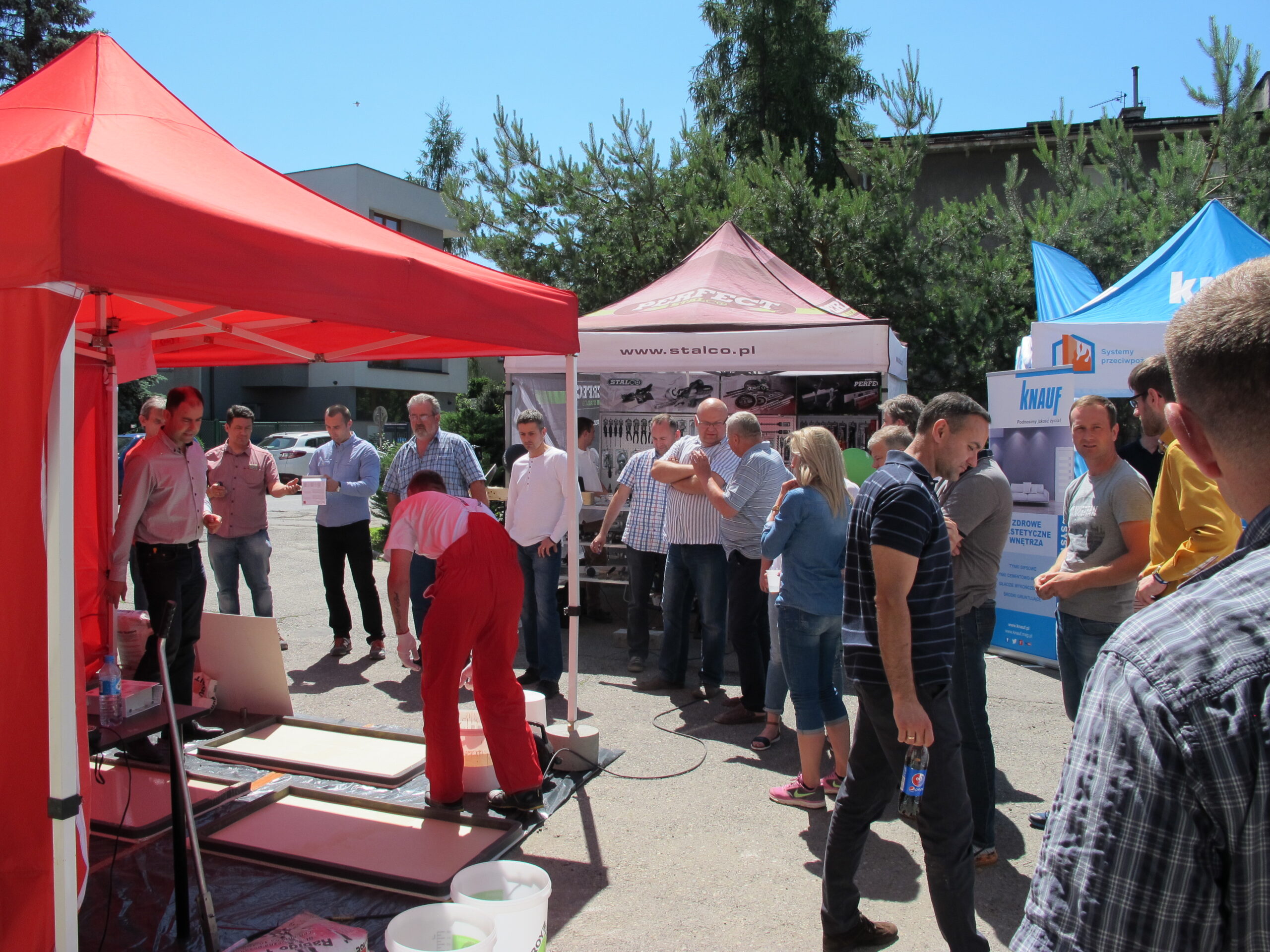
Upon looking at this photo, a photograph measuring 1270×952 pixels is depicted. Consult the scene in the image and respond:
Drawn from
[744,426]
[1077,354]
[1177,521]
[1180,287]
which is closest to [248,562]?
[744,426]

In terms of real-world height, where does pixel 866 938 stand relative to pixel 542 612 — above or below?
below

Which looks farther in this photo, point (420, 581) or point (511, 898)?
point (420, 581)

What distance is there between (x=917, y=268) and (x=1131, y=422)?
3.69m

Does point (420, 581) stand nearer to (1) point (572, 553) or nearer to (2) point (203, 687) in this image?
(2) point (203, 687)

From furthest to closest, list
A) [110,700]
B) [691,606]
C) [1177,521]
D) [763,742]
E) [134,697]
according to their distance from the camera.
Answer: [691,606] → [763,742] → [134,697] → [110,700] → [1177,521]

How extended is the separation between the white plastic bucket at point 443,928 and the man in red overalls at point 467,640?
1306 millimetres

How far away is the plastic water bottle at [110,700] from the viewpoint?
3973 mm

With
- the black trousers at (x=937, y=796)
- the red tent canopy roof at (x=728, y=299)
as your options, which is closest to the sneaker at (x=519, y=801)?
the black trousers at (x=937, y=796)

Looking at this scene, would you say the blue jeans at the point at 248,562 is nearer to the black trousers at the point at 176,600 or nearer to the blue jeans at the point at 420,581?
the blue jeans at the point at 420,581

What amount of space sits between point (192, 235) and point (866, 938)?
310cm

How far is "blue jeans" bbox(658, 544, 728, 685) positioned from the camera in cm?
563

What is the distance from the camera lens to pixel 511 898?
267 cm

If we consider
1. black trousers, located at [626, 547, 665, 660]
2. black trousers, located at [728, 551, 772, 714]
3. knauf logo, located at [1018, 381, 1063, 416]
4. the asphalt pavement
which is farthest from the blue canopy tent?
black trousers, located at [626, 547, 665, 660]

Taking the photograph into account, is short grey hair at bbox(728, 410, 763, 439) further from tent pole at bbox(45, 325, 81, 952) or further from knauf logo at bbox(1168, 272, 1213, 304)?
knauf logo at bbox(1168, 272, 1213, 304)
